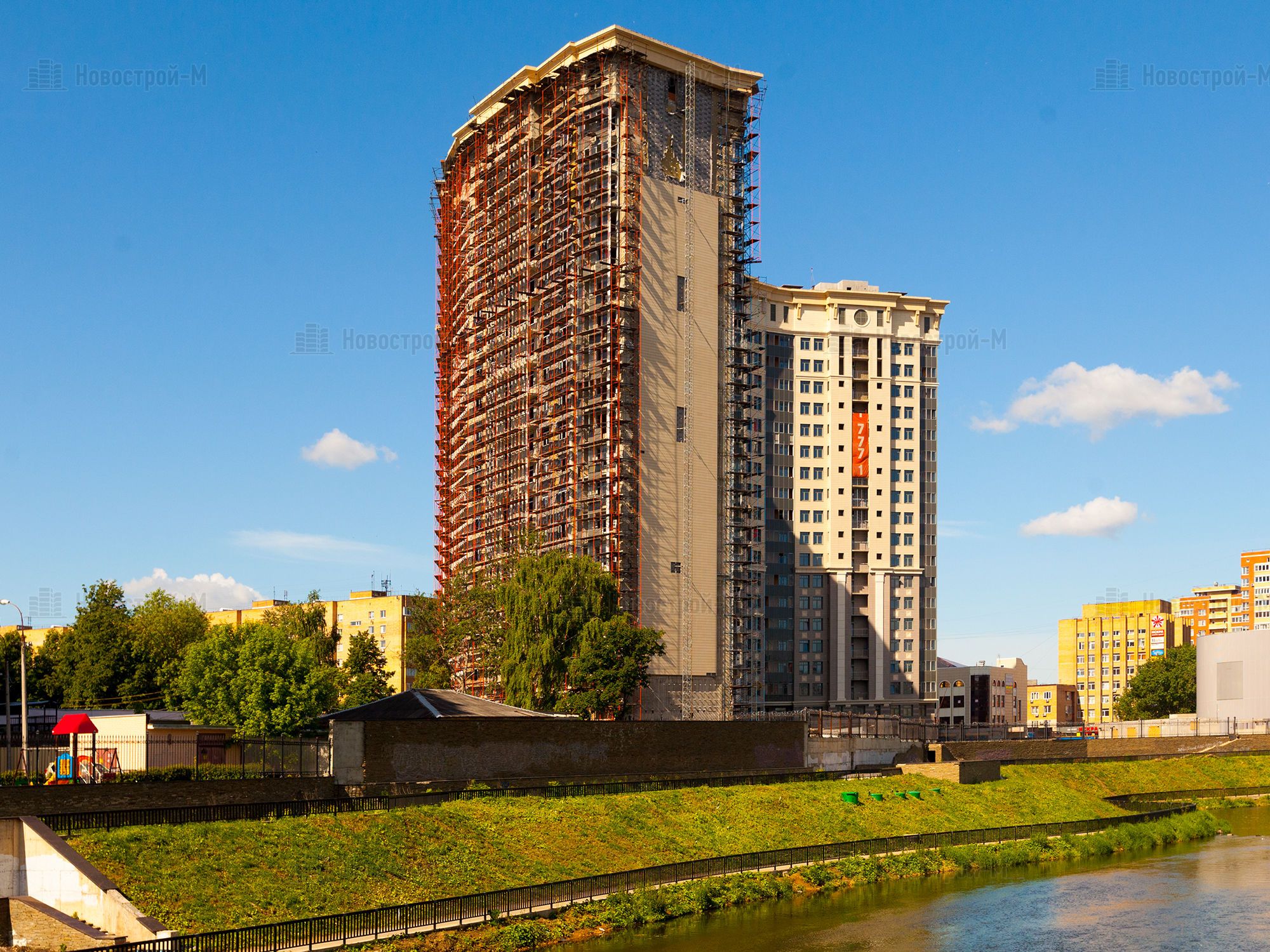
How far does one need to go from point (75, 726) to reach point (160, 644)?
2750 inches

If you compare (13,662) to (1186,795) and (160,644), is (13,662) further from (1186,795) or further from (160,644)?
(1186,795)

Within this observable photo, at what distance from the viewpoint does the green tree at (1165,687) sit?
174 metres

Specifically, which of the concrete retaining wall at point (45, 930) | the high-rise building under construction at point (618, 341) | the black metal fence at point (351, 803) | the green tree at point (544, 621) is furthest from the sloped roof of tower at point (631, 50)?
the concrete retaining wall at point (45, 930)

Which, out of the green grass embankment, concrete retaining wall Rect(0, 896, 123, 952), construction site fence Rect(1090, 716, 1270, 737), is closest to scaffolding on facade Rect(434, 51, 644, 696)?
the green grass embankment

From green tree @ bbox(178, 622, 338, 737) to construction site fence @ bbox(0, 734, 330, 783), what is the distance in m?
25.1

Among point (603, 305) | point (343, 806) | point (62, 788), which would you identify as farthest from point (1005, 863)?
point (603, 305)

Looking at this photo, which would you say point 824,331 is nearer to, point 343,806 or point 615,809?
point 615,809

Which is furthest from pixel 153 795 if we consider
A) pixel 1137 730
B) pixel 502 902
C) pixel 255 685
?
pixel 1137 730

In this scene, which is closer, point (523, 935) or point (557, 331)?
point (523, 935)

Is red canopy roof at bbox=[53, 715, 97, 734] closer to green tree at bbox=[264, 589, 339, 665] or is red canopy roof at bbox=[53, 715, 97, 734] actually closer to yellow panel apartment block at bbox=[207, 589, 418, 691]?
green tree at bbox=[264, 589, 339, 665]

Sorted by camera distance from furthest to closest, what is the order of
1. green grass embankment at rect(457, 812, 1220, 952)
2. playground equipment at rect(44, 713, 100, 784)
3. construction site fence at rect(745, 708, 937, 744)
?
1. construction site fence at rect(745, 708, 937, 744)
2. playground equipment at rect(44, 713, 100, 784)
3. green grass embankment at rect(457, 812, 1220, 952)

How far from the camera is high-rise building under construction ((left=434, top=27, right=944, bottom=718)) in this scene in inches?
4227

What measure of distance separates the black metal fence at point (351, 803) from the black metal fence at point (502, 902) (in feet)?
22.5

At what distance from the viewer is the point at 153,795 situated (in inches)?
1658
